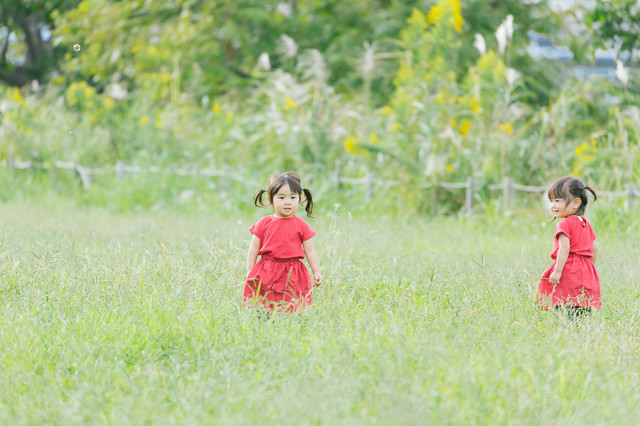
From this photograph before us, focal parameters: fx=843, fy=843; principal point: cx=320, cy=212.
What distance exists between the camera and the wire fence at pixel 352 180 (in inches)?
392

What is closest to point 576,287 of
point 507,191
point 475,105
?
point 507,191

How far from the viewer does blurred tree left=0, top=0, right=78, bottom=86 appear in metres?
25.2

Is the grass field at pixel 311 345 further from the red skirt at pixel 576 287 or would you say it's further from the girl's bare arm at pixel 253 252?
the girl's bare arm at pixel 253 252

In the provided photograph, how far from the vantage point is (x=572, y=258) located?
5.25 m

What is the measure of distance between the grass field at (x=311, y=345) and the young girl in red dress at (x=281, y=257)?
167 millimetres

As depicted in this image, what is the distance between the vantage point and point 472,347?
4.27m

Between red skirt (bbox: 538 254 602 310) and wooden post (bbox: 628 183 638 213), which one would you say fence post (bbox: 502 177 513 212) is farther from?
red skirt (bbox: 538 254 602 310)

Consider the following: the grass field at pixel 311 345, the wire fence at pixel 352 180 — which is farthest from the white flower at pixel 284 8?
the grass field at pixel 311 345

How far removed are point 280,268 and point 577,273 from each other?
6.01ft

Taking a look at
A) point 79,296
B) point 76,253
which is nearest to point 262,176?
point 76,253

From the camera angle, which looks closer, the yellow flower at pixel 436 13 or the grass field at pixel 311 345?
the grass field at pixel 311 345

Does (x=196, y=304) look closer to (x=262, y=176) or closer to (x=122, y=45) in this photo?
(x=262, y=176)

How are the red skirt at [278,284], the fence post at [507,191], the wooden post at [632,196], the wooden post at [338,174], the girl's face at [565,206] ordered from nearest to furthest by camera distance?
the red skirt at [278,284] → the girl's face at [565,206] → the wooden post at [632,196] → the fence post at [507,191] → the wooden post at [338,174]

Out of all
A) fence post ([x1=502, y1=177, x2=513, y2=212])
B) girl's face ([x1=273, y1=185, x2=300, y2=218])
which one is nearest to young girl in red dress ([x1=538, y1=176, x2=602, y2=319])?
girl's face ([x1=273, y1=185, x2=300, y2=218])
